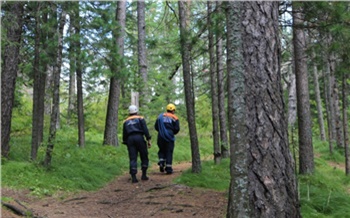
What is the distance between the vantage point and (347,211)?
6062 millimetres

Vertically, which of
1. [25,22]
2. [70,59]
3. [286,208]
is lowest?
[286,208]

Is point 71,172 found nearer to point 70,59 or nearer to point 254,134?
point 70,59

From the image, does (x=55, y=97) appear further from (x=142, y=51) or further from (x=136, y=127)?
(x=142, y=51)

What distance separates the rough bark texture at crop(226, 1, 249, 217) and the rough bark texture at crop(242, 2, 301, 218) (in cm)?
7

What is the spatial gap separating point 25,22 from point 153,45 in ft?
13.9

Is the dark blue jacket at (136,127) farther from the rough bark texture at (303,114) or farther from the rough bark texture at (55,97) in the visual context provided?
the rough bark texture at (303,114)

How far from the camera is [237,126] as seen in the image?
4.09 m

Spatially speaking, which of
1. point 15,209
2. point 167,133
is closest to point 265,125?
point 15,209

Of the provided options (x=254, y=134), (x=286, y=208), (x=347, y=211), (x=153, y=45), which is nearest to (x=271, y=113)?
(x=254, y=134)

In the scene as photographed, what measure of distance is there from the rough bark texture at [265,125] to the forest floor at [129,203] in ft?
4.92

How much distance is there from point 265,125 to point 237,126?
353 mm

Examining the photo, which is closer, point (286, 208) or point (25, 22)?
point (286, 208)

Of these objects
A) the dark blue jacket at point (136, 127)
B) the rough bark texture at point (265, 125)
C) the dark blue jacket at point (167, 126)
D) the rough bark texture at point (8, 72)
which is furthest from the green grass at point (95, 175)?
the rough bark texture at point (265, 125)

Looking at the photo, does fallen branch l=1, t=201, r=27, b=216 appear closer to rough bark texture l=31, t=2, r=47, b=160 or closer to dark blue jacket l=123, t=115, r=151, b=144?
dark blue jacket l=123, t=115, r=151, b=144
